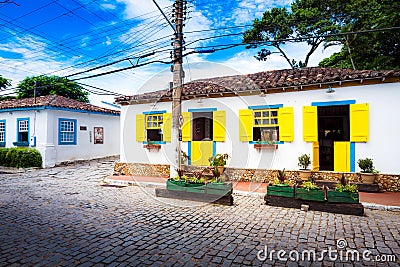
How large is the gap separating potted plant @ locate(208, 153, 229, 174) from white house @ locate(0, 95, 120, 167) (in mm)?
9365

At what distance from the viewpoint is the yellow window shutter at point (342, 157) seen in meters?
7.78

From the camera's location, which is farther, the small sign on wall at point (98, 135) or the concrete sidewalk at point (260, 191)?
the small sign on wall at point (98, 135)

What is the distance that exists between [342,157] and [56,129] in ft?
44.5

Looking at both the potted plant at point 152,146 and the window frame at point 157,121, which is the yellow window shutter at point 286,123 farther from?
the potted plant at point 152,146

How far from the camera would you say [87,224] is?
16.0 feet

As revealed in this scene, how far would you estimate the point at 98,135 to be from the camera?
17000 millimetres

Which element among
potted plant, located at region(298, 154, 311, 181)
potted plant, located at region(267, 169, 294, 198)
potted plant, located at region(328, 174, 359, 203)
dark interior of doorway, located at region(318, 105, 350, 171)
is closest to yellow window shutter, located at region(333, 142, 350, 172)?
potted plant, located at region(298, 154, 311, 181)

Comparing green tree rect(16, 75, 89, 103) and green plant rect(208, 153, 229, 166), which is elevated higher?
green tree rect(16, 75, 89, 103)

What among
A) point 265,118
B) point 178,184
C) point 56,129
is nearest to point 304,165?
point 265,118

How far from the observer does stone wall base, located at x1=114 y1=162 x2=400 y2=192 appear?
23.8ft

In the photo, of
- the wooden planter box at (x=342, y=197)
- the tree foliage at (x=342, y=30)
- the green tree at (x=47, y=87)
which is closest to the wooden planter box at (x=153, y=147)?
the tree foliage at (x=342, y=30)

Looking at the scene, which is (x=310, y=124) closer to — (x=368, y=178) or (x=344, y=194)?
(x=368, y=178)

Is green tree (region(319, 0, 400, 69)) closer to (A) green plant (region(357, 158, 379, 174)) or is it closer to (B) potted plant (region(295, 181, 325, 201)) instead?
Answer: (A) green plant (region(357, 158, 379, 174))

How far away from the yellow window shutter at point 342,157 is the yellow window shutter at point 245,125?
2.64m
